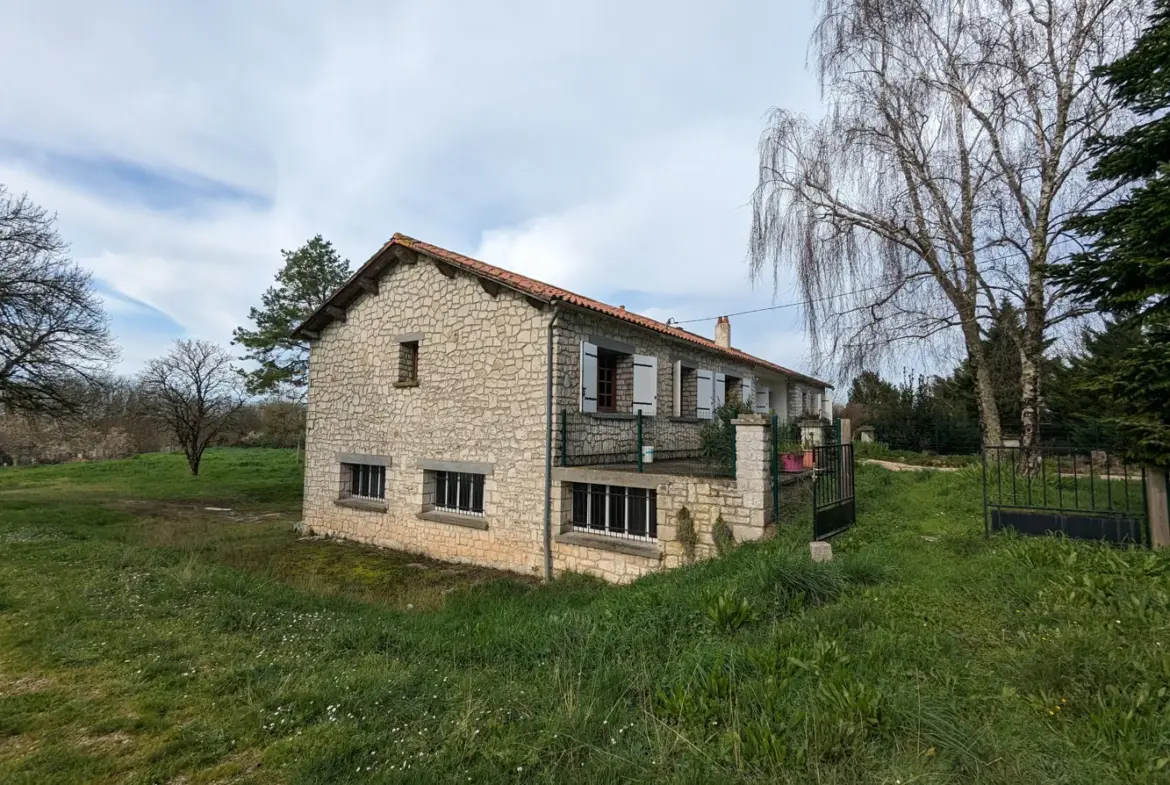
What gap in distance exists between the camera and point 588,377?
892 centimetres

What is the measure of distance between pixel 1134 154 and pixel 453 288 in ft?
30.0

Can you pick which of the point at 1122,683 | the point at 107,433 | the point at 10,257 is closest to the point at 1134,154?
the point at 1122,683

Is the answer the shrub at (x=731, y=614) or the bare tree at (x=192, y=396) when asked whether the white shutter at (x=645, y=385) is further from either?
the bare tree at (x=192, y=396)

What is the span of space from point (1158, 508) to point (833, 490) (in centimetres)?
298

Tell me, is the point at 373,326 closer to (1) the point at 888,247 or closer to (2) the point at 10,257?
(2) the point at 10,257

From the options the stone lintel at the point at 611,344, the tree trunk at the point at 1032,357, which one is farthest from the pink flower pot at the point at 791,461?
the tree trunk at the point at 1032,357

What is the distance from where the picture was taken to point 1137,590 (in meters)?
3.70

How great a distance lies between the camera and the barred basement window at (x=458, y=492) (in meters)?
9.62

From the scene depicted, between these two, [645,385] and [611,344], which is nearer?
[611,344]

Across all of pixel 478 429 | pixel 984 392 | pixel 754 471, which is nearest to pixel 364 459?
pixel 478 429

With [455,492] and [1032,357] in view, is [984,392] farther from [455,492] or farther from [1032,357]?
[455,492]

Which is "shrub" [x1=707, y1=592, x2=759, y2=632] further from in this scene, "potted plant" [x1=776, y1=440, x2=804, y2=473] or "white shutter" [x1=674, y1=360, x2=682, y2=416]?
"white shutter" [x1=674, y1=360, x2=682, y2=416]

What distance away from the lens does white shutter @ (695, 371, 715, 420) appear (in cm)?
1205

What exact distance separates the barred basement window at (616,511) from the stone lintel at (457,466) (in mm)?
1651
